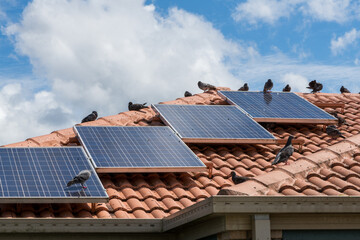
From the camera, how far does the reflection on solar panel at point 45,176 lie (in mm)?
11164

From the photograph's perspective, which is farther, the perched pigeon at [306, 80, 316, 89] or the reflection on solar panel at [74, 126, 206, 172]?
the perched pigeon at [306, 80, 316, 89]

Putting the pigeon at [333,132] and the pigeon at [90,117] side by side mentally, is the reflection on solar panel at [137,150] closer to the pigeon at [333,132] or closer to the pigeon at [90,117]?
the pigeon at [90,117]

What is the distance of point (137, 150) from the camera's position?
1378cm

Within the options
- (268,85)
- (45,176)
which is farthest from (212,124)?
(45,176)

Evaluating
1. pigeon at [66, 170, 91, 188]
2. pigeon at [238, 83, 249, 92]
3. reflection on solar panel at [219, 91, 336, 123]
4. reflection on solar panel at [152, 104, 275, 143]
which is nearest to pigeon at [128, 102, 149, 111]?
reflection on solar panel at [152, 104, 275, 143]

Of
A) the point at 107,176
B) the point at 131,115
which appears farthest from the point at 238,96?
the point at 107,176

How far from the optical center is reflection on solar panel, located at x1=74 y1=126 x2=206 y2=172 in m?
13.0

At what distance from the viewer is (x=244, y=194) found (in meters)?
9.31

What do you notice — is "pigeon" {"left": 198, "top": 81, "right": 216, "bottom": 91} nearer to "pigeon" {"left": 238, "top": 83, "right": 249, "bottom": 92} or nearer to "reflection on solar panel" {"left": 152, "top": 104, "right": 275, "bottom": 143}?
"pigeon" {"left": 238, "top": 83, "right": 249, "bottom": 92}

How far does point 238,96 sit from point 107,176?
6.62 meters

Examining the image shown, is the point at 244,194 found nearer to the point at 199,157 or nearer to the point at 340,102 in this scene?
the point at 199,157

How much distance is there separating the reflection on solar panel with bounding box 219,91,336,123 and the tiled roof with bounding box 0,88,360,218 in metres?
0.34

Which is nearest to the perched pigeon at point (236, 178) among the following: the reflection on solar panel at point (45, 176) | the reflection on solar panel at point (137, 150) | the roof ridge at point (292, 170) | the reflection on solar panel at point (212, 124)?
the reflection on solar panel at point (137, 150)

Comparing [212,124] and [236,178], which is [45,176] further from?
[212,124]
